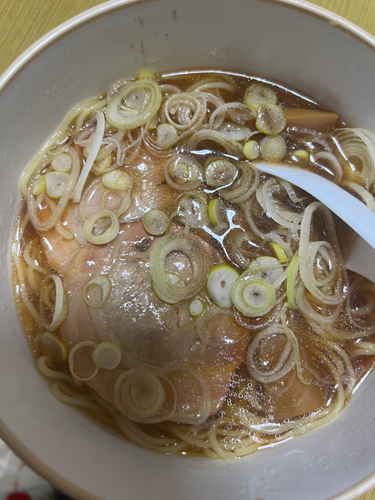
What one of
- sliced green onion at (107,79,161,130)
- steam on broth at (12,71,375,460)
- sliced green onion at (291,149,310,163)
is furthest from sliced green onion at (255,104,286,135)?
sliced green onion at (107,79,161,130)

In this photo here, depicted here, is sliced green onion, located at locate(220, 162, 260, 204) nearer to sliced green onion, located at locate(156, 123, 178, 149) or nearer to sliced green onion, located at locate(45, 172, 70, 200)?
sliced green onion, located at locate(156, 123, 178, 149)

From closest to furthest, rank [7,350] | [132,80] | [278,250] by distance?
1. [7,350]
2. [278,250]
3. [132,80]

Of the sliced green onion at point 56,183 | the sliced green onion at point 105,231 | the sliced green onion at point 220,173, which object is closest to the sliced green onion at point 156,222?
the sliced green onion at point 105,231

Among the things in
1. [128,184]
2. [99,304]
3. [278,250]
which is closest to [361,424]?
[278,250]

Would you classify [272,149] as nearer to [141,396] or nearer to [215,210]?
[215,210]

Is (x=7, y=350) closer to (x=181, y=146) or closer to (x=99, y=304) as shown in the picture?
(x=99, y=304)

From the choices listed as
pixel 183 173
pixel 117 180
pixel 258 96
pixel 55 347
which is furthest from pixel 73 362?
pixel 258 96
